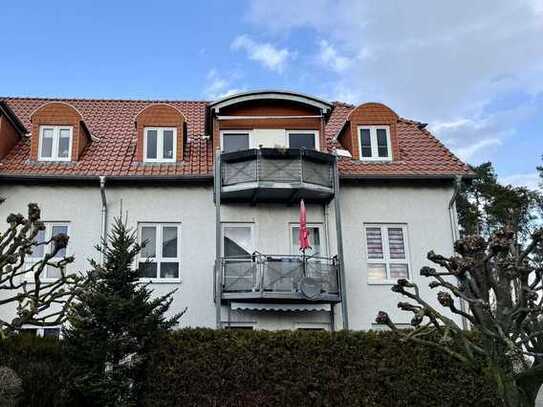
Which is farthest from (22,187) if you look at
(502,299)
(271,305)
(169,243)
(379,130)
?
(502,299)

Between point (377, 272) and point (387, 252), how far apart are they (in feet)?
2.30

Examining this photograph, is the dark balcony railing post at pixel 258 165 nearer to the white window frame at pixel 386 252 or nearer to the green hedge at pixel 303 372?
the white window frame at pixel 386 252

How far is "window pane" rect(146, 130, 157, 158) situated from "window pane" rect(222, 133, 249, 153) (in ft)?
7.27

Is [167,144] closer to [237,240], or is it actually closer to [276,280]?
[237,240]

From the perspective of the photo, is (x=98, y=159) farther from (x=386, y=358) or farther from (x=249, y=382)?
(x=386, y=358)

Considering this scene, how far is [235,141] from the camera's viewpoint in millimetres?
20734

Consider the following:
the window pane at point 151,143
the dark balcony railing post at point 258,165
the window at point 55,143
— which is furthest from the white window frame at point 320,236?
the window at point 55,143

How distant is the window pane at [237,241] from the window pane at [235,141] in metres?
2.66

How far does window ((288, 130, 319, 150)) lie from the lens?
68.1ft

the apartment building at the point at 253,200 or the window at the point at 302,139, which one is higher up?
the window at the point at 302,139

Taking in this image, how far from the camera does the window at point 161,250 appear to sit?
19094 millimetres

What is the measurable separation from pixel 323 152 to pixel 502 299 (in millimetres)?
9741

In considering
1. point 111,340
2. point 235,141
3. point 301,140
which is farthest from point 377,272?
point 111,340

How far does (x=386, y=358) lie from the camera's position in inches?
560
